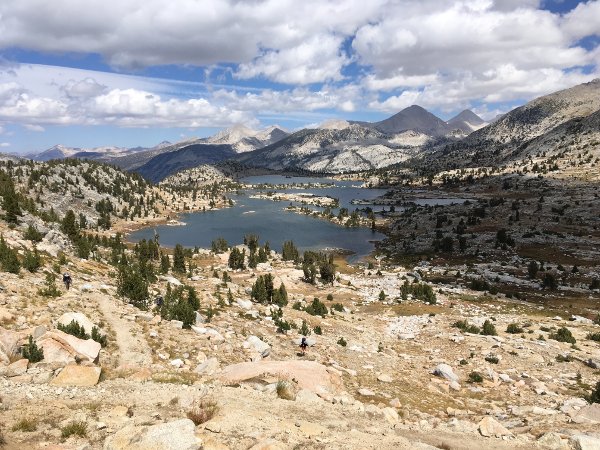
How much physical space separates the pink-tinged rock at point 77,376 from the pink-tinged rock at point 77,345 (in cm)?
254

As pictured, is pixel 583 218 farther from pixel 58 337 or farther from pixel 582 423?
pixel 58 337

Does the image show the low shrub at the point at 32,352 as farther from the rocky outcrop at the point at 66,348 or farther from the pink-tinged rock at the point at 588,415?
the pink-tinged rock at the point at 588,415

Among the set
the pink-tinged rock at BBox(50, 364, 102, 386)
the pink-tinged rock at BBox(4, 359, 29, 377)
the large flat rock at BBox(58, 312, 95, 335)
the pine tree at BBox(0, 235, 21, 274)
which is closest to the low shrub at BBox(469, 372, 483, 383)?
the pink-tinged rock at BBox(50, 364, 102, 386)

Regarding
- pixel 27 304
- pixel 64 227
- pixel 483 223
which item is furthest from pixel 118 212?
pixel 27 304

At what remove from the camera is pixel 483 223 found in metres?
131

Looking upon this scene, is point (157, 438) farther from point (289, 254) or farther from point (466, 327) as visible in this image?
point (289, 254)

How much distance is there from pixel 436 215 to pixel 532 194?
226 ft

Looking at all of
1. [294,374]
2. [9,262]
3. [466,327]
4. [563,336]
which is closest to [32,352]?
[294,374]

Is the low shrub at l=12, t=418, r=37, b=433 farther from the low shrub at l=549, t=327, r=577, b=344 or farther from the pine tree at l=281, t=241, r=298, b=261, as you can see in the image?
the pine tree at l=281, t=241, r=298, b=261

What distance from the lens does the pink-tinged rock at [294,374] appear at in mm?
19641

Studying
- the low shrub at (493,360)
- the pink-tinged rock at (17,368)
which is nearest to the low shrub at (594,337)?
the low shrub at (493,360)

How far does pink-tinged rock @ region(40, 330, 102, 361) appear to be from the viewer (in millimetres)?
19234

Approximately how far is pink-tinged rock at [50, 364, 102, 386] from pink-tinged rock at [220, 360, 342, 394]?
583cm

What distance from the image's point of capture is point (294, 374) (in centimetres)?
2041
